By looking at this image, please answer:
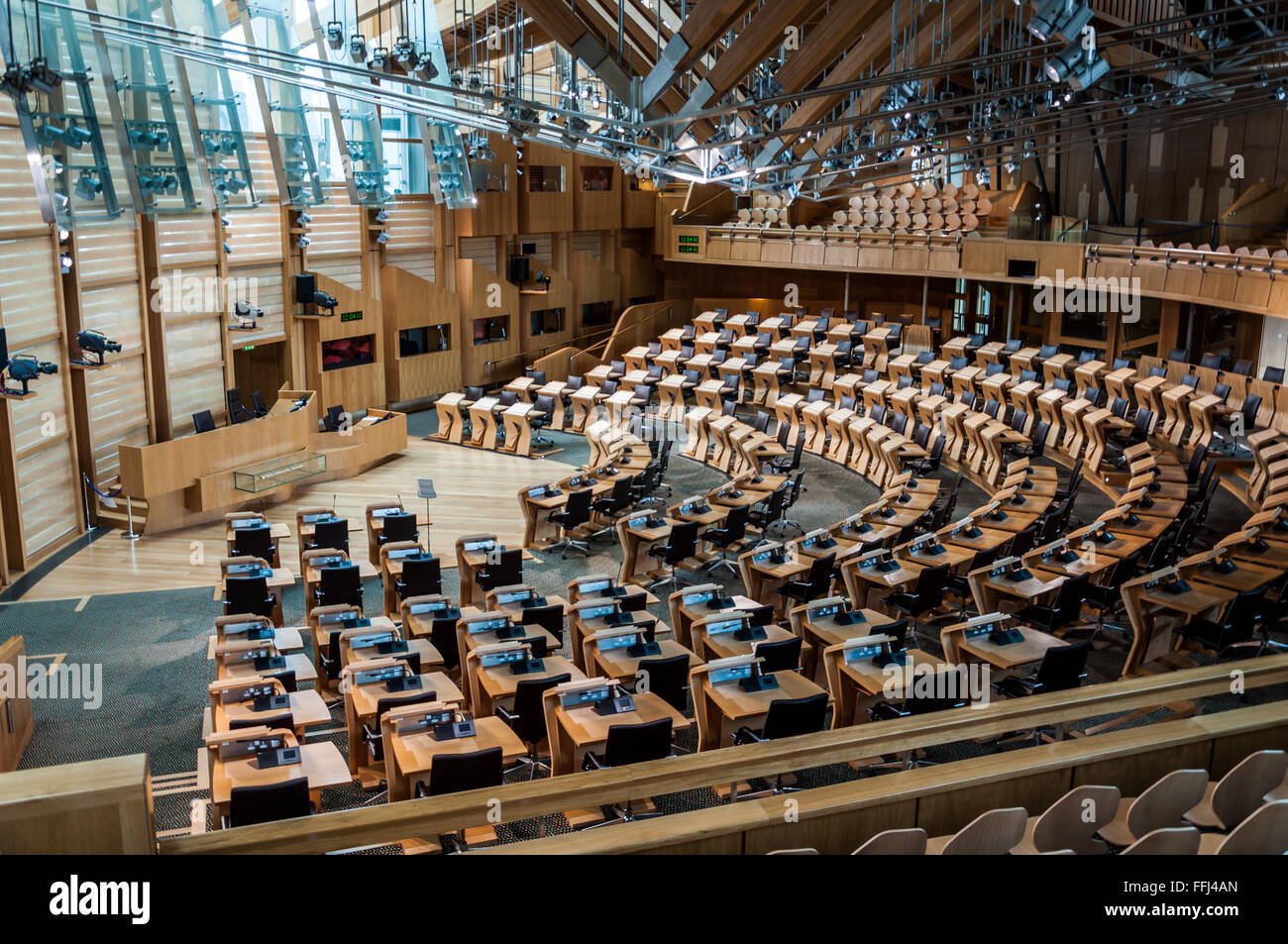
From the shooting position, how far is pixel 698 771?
186 inches

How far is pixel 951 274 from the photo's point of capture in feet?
74.0

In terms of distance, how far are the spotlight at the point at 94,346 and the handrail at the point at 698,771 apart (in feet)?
36.1

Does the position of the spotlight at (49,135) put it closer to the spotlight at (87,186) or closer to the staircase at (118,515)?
the spotlight at (87,186)

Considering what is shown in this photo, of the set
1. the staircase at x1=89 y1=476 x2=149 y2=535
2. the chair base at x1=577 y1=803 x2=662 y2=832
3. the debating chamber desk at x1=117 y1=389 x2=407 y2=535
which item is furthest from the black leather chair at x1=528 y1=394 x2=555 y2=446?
the chair base at x1=577 y1=803 x2=662 y2=832

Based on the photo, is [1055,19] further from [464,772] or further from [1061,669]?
[464,772]

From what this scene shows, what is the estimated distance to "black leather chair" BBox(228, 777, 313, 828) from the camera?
20.2ft

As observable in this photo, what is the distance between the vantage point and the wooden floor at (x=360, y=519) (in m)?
12.9

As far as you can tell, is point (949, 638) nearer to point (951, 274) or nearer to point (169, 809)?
point (169, 809)

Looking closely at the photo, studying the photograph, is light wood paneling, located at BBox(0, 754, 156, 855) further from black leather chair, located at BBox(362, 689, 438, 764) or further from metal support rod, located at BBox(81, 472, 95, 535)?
metal support rod, located at BBox(81, 472, 95, 535)

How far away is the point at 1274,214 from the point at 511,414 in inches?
527

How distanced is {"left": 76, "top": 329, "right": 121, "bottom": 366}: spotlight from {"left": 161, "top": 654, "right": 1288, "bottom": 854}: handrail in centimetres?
1102

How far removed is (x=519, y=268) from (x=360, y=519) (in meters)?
9.99
